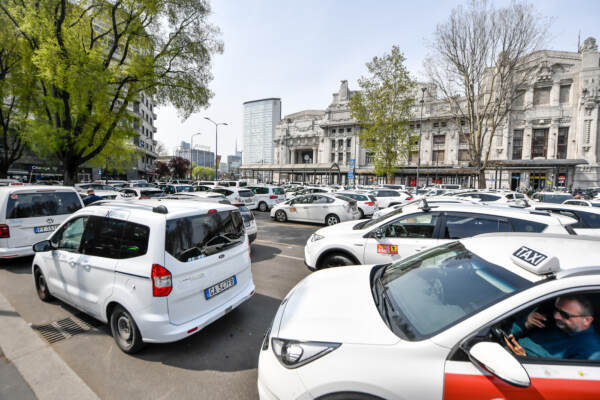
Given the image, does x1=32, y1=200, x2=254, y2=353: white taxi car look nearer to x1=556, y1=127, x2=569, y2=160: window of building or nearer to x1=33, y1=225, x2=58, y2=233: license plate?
x1=33, y1=225, x2=58, y2=233: license plate

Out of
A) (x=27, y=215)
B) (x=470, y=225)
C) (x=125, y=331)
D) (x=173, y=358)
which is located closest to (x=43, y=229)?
(x=27, y=215)

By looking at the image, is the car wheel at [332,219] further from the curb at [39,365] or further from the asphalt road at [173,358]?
the curb at [39,365]

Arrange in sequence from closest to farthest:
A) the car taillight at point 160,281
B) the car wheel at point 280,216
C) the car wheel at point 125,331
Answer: the car taillight at point 160,281 → the car wheel at point 125,331 → the car wheel at point 280,216

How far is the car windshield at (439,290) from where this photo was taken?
1.68m

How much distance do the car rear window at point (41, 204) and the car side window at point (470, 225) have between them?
843cm

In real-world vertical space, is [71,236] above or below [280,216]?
above

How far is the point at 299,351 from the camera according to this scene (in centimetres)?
179

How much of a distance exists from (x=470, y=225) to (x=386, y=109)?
26.2 metres

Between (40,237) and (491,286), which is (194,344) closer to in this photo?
(491,286)

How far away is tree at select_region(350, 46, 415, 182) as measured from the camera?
26.5 meters

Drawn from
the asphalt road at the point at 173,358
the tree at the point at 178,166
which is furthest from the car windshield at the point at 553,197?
the tree at the point at 178,166

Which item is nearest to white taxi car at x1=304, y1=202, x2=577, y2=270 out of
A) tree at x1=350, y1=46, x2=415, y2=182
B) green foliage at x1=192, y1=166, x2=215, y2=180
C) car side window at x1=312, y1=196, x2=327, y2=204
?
car side window at x1=312, y1=196, x2=327, y2=204

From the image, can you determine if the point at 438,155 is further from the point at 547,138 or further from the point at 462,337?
the point at 462,337

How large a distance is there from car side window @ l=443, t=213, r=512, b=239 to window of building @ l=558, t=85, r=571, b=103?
6083 centimetres
